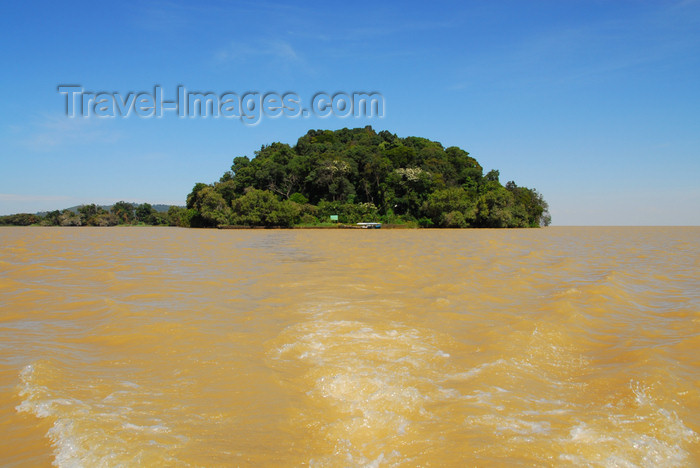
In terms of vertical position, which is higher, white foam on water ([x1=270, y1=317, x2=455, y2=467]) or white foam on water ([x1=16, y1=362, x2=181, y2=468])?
white foam on water ([x1=16, y1=362, x2=181, y2=468])

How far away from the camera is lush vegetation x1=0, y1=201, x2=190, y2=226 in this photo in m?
91.9

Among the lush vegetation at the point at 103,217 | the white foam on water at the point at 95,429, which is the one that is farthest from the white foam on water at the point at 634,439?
the lush vegetation at the point at 103,217

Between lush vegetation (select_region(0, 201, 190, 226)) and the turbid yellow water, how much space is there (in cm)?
8577

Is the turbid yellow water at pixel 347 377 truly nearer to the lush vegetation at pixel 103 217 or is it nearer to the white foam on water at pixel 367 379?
the white foam on water at pixel 367 379

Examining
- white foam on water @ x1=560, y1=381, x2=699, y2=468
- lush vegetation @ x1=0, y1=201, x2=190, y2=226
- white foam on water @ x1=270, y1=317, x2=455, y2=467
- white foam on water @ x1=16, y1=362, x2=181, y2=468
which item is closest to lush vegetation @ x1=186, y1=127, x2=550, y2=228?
lush vegetation @ x1=0, y1=201, x2=190, y2=226

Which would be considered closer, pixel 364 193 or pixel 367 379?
pixel 367 379

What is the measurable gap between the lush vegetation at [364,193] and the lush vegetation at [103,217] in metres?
23.6

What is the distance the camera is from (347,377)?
13.0 ft

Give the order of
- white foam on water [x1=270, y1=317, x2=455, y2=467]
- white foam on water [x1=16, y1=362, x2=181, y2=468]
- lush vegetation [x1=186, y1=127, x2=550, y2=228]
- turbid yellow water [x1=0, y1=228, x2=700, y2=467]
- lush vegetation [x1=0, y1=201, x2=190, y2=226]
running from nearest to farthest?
white foam on water [x1=16, y1=362, x2=181, y2=468], turbid yellow water [x1=0, y1=228, x2=700, y2=467], white foam on water [x1=270, y1=317, x2=455, y2=467], lush vegetation [x1=186, y1=127, x2=550, y2=228], lush vegetation [x1=0, y1=201, x2=190, y2=226]

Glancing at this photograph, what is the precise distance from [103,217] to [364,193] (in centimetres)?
6332

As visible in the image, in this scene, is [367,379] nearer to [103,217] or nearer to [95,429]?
[95,429]

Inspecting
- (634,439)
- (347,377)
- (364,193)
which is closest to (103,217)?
(364,193)

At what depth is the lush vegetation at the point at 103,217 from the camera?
9188 cm

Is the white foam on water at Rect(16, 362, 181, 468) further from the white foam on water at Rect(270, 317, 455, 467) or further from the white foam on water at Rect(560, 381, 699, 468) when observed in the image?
the white foam on water at Rect(560, 381, 699, 468)
